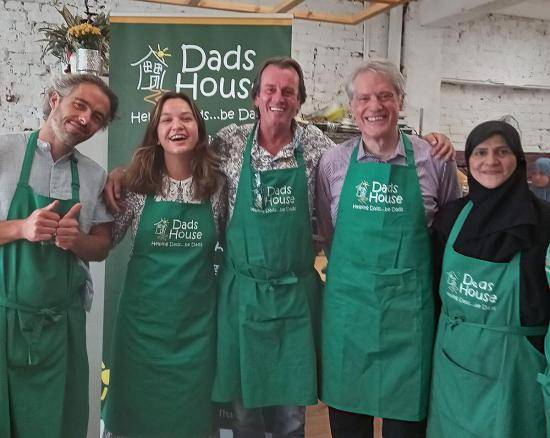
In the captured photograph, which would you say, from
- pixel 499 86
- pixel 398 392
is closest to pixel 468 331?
pixel 398 392

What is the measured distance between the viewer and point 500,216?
1.71 m

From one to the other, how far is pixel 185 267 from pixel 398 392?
902mm

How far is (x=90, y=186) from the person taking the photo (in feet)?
6.46

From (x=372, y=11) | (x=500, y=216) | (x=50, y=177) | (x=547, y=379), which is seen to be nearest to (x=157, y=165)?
(x=50, y=177)

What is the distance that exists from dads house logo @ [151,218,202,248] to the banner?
264mm

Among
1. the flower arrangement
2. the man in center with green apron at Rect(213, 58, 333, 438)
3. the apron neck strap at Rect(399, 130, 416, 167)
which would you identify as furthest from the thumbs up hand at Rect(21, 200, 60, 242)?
the apron neck strap at Rect(399, 130, 416, 167)

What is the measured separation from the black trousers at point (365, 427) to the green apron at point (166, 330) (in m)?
0.51

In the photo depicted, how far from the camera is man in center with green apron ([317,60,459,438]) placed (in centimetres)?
192

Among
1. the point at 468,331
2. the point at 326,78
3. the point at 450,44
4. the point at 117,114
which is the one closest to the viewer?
the point at 468,331

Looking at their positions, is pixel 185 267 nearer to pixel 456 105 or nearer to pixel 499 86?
pixel 456 105

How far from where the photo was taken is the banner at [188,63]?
221cm

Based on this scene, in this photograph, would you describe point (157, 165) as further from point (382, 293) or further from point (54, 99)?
point (382, 293)

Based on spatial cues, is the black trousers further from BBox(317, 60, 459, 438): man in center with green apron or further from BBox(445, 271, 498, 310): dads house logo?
BBox(445, 271, 498, 310): dads house logo

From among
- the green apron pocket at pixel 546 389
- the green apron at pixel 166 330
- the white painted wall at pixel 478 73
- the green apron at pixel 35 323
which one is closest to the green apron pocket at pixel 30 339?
the green apron at pixel 35 323
